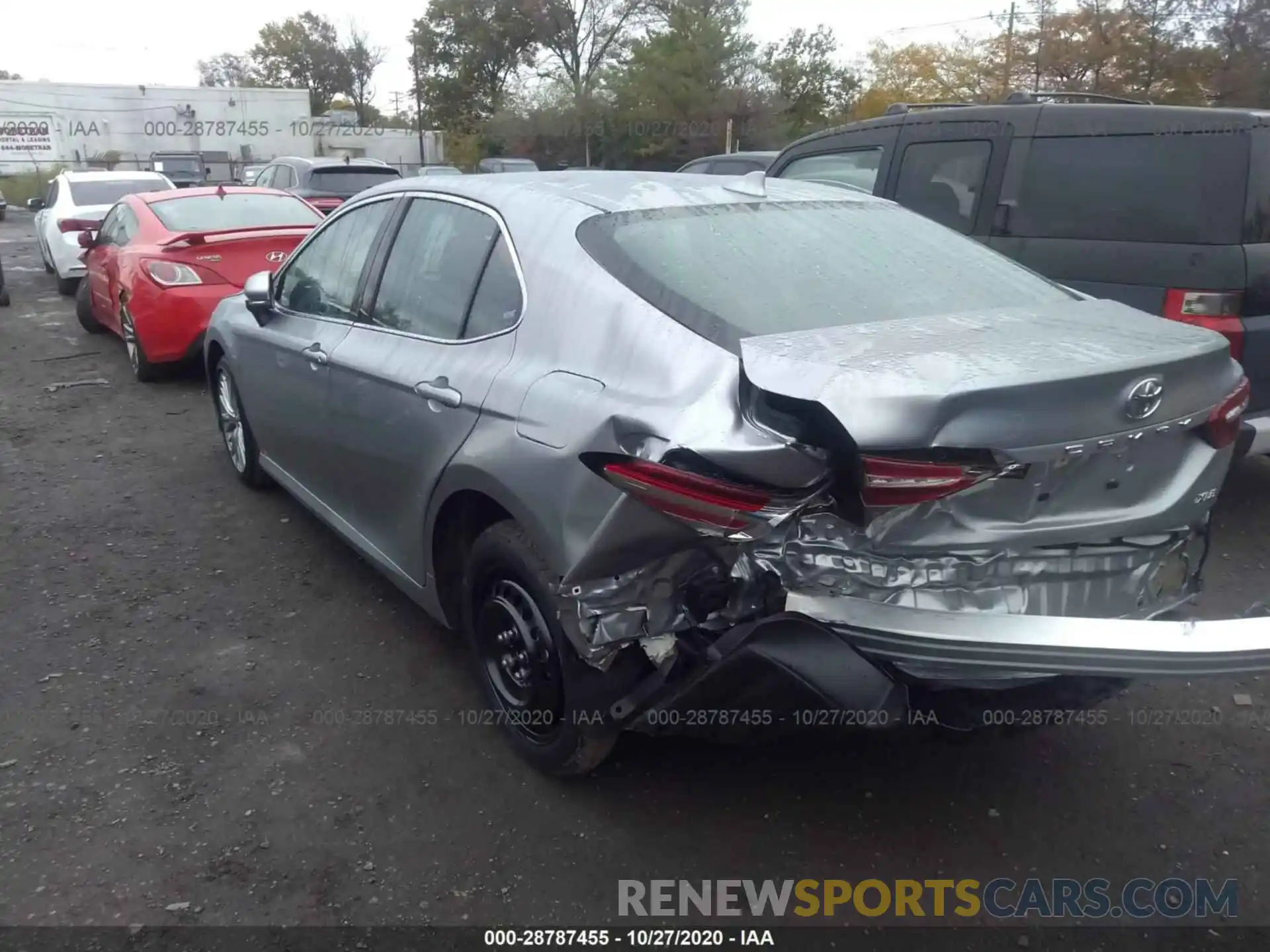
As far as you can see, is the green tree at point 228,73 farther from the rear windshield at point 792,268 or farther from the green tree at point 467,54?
the rear windshield at point 792,268

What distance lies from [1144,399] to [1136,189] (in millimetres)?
2943

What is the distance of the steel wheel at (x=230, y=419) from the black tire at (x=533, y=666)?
109 inches

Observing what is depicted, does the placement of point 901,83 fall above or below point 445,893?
above

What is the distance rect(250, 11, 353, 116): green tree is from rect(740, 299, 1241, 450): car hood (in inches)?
2892

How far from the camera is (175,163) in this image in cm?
2581

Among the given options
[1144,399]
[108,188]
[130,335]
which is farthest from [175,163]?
[1144,399]

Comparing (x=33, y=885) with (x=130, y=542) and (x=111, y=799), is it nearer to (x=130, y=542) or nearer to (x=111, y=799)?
(x=111, y=799)

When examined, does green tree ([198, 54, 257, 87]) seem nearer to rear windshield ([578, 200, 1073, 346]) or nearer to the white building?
the white building

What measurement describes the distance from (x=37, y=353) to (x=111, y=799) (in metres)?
7.87

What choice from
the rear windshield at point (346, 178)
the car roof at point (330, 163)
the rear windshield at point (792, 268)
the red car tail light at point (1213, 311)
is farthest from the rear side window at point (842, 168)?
the car roof at point (330, 163)

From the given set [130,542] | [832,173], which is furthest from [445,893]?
[832,173]

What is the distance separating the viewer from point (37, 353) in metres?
9.38

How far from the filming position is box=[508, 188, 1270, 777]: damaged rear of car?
6.92 ft

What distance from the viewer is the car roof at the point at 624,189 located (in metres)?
3.12
